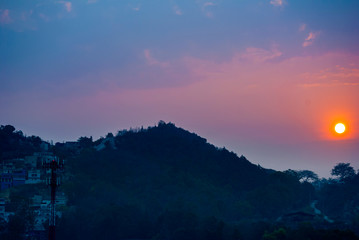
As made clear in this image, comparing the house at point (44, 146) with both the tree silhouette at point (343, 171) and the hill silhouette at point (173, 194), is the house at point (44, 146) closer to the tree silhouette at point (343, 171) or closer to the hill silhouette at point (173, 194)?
the hill silhouette at point (173, 194)

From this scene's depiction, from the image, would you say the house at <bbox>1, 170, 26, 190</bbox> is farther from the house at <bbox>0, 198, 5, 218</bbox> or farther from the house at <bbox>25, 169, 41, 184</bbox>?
the house at <bbox>0, 198, 5, 218</bbox>

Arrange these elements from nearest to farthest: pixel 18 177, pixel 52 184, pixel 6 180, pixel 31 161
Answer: pixel 52 184 < pixel 6 180 < pixel 18 177 < pixel 31 161

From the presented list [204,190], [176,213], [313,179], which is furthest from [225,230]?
[313,179]

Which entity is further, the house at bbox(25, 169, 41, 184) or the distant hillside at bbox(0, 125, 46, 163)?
the distant hillside at bbox(0, 125, 46, 163)

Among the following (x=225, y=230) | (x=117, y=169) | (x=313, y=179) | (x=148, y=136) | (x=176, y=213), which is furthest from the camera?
(x=313, y=179)

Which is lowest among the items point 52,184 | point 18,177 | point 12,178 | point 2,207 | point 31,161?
point 2,207

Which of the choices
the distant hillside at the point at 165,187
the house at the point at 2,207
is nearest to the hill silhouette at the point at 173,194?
the distant hillside at the point at 165,187

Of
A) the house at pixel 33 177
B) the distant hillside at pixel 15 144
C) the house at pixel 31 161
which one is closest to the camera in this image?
the house at pixel 33 177

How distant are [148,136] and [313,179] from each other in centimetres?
4068

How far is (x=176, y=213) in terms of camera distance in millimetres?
58875

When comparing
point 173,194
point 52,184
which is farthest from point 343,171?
point 52,184

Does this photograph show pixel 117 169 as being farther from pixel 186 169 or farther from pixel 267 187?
pixel 267 187

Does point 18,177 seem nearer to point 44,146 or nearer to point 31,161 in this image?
point 31,161

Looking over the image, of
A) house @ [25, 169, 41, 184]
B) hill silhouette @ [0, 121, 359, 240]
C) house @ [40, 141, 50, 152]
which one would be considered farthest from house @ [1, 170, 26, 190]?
house @ [40, 141, 50, 152]
